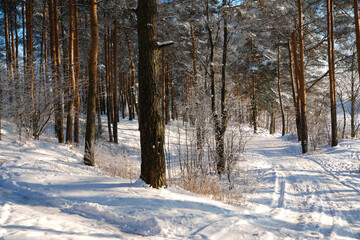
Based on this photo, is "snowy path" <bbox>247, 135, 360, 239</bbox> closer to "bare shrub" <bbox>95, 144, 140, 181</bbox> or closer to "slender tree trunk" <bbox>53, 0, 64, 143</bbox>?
"bare shrub" <bbox>95, 144, 140, 181</bbox>

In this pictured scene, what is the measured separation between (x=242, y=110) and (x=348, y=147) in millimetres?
7021

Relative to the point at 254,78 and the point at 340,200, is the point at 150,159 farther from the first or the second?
the point at 254,78

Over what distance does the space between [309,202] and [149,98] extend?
425cm

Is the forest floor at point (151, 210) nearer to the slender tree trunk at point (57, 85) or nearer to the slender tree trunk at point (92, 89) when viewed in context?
the slender tree trunk at point (92, 89)

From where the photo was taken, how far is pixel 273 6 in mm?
8008

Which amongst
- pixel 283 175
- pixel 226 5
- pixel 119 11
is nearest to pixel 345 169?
pixel 283 175

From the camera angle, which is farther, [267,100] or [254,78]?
[267,100]

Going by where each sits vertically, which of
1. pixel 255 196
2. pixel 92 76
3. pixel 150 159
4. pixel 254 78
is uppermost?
pixel 254 78

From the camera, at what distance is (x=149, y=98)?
4328mm

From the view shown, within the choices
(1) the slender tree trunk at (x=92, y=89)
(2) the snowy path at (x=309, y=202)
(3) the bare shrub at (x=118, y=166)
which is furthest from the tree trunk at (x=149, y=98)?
(1) the slender tree trunk at (x=92, y=89)

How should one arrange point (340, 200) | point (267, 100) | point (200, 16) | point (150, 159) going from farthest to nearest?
1. point (267, 100)
2. point (200, 16)
3. point (340, 200)
4. point (150, 159)

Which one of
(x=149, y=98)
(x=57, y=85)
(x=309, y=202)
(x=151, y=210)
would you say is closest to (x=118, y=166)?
(x=149, y=98)

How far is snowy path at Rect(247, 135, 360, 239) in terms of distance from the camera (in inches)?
146

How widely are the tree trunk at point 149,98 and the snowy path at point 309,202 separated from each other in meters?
2.12
